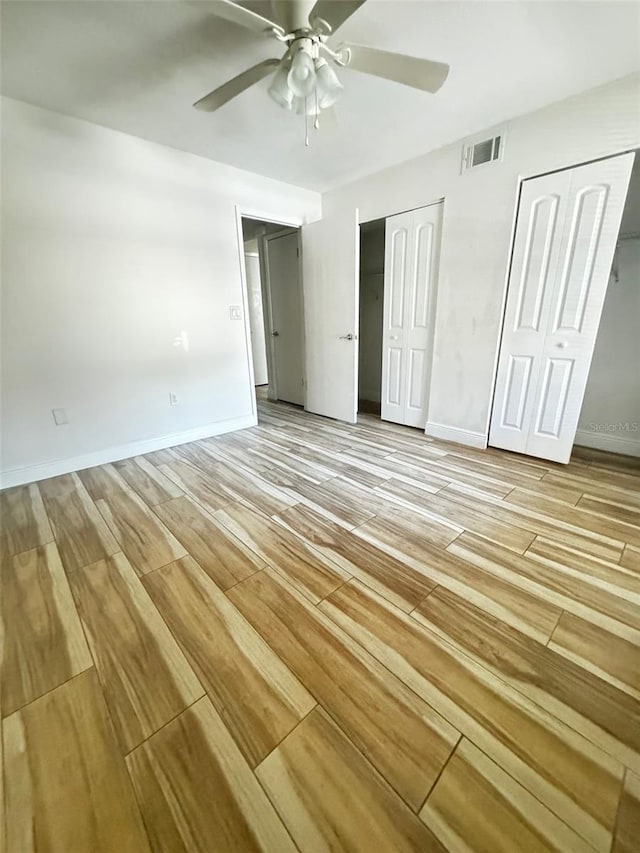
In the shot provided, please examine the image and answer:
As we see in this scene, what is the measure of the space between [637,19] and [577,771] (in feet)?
9.75

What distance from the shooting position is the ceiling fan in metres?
1.20

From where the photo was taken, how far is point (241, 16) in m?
1.19

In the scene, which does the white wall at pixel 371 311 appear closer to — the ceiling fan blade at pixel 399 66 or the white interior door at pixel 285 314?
the white interior door at pixel 285 314

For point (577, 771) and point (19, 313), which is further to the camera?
point (19, 313)

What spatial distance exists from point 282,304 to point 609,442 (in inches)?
144

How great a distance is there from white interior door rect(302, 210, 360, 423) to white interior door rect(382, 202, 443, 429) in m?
0.34

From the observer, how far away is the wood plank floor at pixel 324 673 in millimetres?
756

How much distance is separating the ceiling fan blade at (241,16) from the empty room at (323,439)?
0.02 meters

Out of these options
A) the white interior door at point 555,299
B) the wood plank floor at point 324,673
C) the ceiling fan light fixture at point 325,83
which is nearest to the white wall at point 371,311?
the white interior door at point 555,299

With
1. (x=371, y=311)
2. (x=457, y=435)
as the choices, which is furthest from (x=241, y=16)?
(x=371, y=311)

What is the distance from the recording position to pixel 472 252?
8.38 ft

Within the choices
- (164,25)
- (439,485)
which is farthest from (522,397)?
(164,25)

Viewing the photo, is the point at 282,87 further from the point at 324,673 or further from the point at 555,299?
the point at 324,673

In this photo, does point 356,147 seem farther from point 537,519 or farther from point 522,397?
point 537,519
